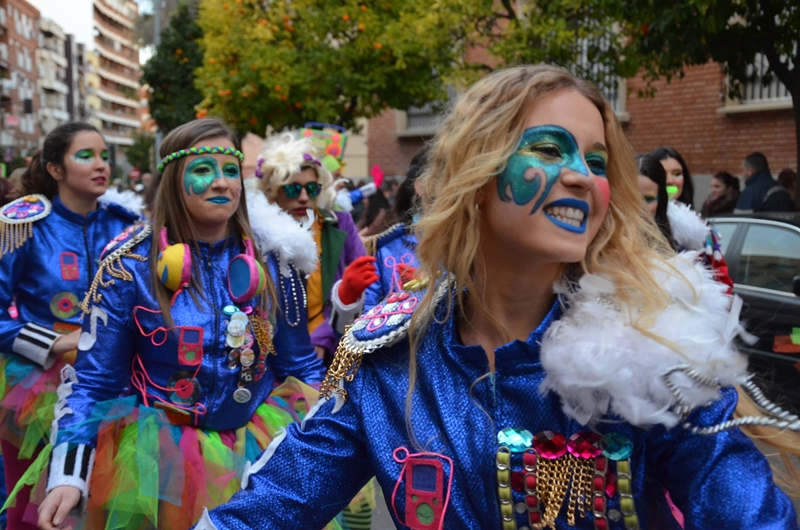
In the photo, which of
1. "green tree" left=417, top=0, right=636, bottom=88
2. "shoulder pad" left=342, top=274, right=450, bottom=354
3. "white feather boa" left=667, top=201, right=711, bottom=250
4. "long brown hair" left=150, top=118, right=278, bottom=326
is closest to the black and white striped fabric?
"long brown hair" left=150, top=118, right=278, bottom=326

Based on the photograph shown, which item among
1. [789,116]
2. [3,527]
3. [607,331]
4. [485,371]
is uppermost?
[789,116]

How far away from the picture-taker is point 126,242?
10.7ft

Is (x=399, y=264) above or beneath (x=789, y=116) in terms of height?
beneath

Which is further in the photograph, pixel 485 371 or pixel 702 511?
pixel 485 371

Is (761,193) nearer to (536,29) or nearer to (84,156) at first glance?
(536,29)

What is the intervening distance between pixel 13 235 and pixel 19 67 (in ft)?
275

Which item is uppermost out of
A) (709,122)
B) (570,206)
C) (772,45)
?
(772,45)

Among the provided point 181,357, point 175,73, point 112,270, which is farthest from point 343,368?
point 175,73

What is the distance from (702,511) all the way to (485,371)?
18.8 inches

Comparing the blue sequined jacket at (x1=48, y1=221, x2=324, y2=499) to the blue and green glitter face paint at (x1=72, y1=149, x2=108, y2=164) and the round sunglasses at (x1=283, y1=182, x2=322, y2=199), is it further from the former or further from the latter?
the round sunglasses at (x1=283, y1=182, x2=322, y2=199)

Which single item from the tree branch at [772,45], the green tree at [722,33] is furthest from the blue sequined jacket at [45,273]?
the tree branch at [772,45]

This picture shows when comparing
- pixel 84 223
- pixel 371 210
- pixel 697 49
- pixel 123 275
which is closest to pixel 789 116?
pixel 697 49

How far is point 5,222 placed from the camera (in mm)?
4328

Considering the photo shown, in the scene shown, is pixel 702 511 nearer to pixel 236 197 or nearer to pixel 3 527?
pixel 236 197
